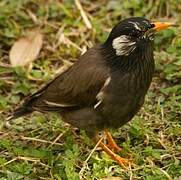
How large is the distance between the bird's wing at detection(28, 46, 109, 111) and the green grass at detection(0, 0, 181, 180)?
306mm

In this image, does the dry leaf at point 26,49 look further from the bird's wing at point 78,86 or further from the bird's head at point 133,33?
the bird's head at point 133,33

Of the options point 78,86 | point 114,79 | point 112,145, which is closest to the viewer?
point 114,79

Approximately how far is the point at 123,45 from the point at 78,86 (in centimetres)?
47

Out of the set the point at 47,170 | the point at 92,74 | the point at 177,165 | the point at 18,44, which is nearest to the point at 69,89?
the point at 92,74

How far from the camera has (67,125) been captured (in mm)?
5500

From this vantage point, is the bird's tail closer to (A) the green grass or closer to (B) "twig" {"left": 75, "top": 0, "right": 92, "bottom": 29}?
(A) the green grass

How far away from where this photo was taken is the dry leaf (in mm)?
6355

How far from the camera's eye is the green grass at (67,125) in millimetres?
4863

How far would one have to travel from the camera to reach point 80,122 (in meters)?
4.99

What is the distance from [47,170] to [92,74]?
0.79m

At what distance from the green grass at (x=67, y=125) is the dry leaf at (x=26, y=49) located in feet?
0.23

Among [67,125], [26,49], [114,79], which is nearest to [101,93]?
[114,79]

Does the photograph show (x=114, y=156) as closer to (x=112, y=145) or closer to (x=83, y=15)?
(x=112, y=145)

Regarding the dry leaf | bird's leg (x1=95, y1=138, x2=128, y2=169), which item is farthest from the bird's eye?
the dry leaf
